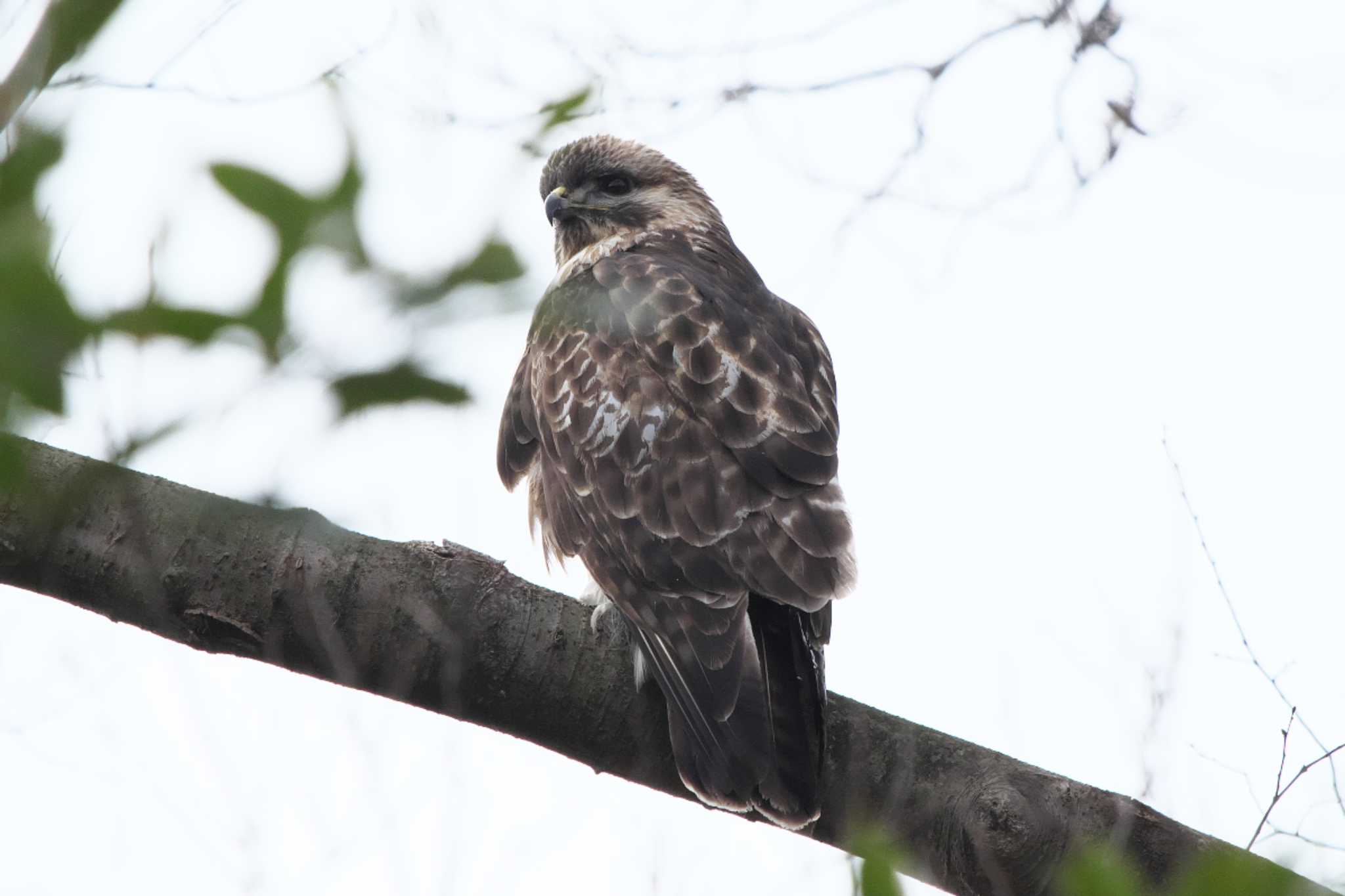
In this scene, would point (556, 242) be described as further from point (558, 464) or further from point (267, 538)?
point (267, 538)

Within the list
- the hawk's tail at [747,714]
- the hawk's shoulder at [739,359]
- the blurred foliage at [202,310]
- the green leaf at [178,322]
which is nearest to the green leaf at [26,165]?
the blurred foliage at [202,310]

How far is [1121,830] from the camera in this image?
10.4 ft

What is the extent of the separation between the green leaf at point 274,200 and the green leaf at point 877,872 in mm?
680

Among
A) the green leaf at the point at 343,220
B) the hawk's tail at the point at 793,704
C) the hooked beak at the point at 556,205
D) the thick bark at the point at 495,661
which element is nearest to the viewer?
the green leaf at the point at 343,220

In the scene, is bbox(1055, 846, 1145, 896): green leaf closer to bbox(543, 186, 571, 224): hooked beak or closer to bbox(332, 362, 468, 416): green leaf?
bbox(332, 362, 468, 416): green leaf

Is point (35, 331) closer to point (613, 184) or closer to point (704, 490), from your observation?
point (704, 490)

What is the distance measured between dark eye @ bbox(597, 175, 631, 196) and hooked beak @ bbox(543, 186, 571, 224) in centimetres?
20

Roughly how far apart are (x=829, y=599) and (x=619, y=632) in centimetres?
56

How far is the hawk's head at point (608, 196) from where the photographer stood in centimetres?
620

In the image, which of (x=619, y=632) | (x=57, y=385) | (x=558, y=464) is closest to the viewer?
Answer: (x=57, y=385)

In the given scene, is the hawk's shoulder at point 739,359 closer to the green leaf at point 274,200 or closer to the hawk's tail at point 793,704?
the hawk's tail at point 793,704

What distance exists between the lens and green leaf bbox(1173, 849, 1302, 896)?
1.21m

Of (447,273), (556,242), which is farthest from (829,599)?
(556,242)

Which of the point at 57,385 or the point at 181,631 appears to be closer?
the point at 57,385
